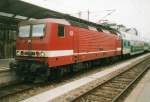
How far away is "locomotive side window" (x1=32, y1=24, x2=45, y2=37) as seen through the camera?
37.1 feet

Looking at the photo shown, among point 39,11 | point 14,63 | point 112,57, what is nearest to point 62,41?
point 14,63

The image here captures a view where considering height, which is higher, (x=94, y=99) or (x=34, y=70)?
(x=34, y=70)

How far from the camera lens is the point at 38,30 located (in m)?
11.5

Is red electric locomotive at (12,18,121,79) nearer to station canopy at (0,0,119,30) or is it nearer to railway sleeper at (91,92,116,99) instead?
station canopy at (0,0,119,30)

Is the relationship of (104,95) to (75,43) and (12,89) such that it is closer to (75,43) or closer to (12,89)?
(12,89)

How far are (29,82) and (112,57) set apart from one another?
12.0m

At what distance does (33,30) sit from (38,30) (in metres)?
0.31

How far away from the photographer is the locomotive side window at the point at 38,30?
11.3m

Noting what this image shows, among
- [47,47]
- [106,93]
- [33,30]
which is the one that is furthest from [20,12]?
[106,93]

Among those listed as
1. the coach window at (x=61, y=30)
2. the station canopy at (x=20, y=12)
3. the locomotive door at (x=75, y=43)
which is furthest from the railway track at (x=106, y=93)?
the station canopy at (x=20, y=12)

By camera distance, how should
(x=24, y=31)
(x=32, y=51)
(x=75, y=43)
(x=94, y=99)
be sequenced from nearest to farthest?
(x=94, y=99), (x=32, y=51), (x=24, y=31), (x=75, y=43)

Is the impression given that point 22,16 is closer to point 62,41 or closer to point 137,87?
point 62,41

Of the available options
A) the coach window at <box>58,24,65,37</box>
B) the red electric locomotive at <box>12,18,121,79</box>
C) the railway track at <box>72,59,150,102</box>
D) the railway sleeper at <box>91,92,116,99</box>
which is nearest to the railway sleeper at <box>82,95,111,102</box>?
the railway track at <box>72,59,150,102</box>

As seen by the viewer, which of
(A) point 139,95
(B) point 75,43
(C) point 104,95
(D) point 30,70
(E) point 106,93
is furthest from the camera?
(B) point 75,43
